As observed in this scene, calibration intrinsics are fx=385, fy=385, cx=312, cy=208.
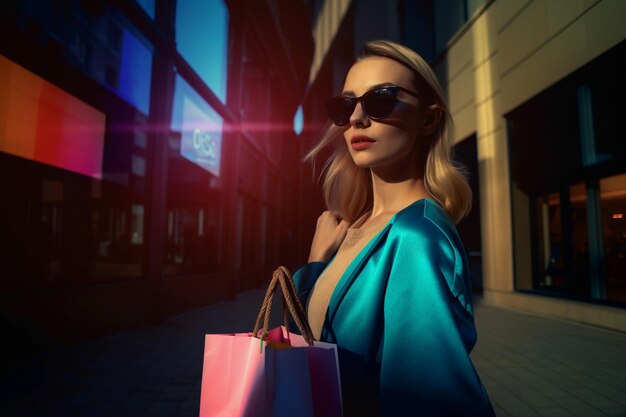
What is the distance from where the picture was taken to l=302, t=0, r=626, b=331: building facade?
6016 mm

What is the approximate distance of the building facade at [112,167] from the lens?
4.19m

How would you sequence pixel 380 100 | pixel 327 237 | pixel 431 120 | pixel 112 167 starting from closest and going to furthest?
pixel 380 100 → pixel 431 120 → pixel 327 237 → pixel 112 167

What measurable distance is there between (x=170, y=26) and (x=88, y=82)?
7.57ft

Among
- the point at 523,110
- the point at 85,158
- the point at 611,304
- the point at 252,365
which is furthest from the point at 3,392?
the point at 523,110

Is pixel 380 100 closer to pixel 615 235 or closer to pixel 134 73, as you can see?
pixel 134 73

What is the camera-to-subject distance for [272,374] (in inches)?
35.6

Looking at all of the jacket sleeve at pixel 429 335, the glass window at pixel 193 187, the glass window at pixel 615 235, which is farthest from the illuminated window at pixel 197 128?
the glass window at pixel 615 235

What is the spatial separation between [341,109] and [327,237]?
0.49 meters

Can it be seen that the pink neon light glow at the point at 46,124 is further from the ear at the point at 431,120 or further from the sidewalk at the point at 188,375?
the ear at the point at 431,120

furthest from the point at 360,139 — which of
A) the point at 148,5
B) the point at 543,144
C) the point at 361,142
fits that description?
the point at 543,144

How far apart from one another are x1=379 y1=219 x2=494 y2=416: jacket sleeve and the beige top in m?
0.30

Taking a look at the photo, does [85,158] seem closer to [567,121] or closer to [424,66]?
[424,66]

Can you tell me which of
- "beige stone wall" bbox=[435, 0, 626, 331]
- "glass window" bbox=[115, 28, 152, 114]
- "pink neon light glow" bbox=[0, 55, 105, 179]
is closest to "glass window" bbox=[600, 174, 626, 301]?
"beige stone wall" bbox=[435, 0, 626, 331]

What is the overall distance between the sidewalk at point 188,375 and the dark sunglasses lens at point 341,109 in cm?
261
